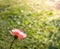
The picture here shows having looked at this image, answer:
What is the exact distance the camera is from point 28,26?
5.27 meters

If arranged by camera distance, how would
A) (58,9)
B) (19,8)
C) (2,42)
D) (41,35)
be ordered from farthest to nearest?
1. (58,9)
2. (19,8)
3. (41,35)
4. (2,42)

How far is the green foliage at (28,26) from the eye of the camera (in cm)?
473

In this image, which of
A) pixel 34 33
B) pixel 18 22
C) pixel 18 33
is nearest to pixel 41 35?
pixel 34 33

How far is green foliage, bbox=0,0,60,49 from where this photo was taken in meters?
4.73

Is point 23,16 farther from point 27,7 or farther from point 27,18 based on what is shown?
point 27,7

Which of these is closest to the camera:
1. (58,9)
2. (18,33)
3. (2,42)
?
(18,33)

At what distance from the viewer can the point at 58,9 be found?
6.33m

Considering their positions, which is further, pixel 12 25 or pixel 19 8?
pixel 19 8

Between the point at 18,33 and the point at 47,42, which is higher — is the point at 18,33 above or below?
above

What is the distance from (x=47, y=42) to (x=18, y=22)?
81 centimetres

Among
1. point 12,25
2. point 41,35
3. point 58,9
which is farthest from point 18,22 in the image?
point 58,9

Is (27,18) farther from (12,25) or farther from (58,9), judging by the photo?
(58,9)

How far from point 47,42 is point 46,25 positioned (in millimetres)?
653

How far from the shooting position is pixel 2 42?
4.65 m
